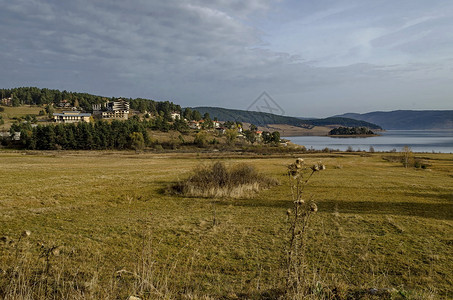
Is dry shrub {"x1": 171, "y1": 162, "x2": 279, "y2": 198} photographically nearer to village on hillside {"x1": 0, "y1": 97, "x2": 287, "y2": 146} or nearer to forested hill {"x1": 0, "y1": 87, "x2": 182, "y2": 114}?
village on hillside {"x1": 0, "y1": 97, "x2": 287, "y2": 146}

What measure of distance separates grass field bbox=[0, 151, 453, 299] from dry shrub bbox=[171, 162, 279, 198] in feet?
3.60

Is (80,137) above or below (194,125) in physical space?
below

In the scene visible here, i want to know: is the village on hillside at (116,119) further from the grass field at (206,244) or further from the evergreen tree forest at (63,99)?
the grass field at (206,244)

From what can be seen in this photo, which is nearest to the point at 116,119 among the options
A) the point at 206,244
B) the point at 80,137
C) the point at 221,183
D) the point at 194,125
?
the point at 194,125

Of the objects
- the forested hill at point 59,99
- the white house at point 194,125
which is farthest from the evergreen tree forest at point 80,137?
the forested hill at point 59,99

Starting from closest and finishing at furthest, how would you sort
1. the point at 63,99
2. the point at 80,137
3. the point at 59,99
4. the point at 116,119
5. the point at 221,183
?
the point at 221,183 → the point at 80,137 → the point at 116,119 → the point at 59,99 → the point at 63,99

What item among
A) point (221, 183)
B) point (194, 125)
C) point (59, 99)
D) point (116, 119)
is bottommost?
point (221, 183)

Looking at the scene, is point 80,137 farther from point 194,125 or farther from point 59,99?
point 59,99

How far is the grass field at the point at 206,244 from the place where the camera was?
4516mm

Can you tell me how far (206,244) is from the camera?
8516mm

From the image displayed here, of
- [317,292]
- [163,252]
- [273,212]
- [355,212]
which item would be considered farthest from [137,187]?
[317,292]

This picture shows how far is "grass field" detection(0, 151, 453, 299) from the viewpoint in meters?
4.52

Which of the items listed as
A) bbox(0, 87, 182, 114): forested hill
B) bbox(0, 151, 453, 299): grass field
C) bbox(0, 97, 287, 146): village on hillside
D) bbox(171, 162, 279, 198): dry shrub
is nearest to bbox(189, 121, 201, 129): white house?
bbox(0, 97, 287, 146): village on hillside

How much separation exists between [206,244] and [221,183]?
978cm
